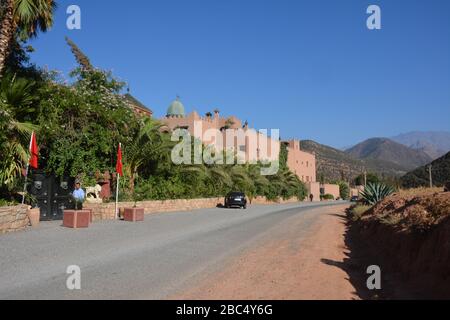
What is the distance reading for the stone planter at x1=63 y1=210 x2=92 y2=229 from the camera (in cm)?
1531

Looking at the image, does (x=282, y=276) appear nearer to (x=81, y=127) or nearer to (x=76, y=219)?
(x=76, y=219)

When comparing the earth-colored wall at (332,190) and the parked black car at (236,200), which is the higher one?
the earth-colored wall at (332,190)

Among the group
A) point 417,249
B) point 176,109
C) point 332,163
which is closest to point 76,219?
point 417,249

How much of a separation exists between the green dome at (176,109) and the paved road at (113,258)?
2157 inches

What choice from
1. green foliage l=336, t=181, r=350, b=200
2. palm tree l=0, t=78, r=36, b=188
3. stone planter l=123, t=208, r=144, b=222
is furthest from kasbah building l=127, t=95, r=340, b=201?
palm tree l=0, t=78, r=36, b=188

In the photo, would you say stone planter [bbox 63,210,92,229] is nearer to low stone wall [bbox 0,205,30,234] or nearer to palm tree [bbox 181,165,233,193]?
low stone wall [bbox 0,205,30,234]

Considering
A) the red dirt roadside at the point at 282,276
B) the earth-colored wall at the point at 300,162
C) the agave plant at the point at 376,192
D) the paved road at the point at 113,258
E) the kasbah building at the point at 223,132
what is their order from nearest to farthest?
the red dirt roadside at the point at 282,276
the paved road at the point at 113,258
the agave plant at the point at 376,192
the kasbah building at the point at 223,132
the earth-colored wall at the point at 300,162

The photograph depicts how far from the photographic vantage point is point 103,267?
892cm

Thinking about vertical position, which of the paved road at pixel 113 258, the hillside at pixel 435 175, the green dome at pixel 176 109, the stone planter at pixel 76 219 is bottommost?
the paved road at pixel 113 258

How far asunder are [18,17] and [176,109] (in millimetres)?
55428

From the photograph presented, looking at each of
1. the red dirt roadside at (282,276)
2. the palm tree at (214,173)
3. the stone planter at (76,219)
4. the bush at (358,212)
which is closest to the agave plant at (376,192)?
the bush at (358,212)

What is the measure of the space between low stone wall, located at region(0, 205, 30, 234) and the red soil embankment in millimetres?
10913

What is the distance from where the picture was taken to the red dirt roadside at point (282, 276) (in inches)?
274

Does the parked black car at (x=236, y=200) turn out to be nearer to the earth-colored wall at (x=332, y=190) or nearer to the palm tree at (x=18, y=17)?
the palm tree at (x=18, y=17)
